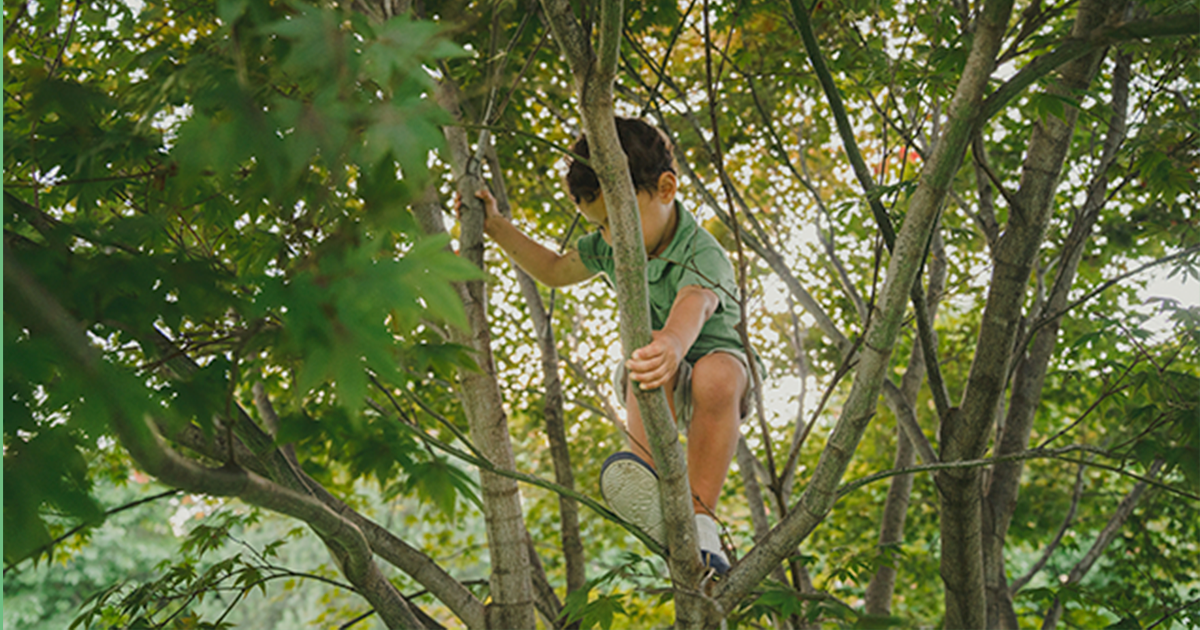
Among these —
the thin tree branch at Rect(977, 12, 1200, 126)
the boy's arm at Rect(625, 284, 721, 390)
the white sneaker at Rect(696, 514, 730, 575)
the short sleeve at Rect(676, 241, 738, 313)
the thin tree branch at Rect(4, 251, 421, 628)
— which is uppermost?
the short sleeve at Rect(676, 241, 738, 313)

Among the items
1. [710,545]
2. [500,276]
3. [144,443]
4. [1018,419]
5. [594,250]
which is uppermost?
[500,276]

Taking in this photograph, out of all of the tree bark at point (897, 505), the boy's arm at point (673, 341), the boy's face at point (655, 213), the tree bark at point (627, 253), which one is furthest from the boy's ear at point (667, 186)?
the tree bark at point (897, 505)

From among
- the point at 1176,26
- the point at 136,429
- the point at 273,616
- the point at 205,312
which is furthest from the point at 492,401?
the point at 273,616

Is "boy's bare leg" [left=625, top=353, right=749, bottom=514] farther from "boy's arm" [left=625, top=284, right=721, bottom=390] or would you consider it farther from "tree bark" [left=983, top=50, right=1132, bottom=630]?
"tree bark" [left=983, top=50, right=1132, bottom=630]

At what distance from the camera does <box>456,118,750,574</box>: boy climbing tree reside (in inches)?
56.9

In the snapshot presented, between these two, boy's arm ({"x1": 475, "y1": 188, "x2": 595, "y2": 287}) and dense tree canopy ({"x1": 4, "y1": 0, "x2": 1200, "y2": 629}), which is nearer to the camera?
dense tree canopy ({"x1": 4, "y1": 0, "x2": 1200, "y2": 629})

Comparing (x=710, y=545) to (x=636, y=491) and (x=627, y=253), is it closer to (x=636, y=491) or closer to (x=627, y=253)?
(x=636, y=491)

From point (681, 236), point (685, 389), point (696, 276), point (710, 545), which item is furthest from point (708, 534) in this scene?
point (681, 236)

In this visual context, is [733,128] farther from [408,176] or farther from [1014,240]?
[408,176]

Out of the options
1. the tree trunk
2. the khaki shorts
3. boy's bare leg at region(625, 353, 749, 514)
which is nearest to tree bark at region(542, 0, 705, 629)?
boy's bare leg at region(625, 353, 749, 514)

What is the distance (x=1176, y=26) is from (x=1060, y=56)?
12cm

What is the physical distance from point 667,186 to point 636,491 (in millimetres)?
708

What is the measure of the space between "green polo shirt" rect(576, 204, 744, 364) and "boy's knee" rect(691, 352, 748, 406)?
2.1 inches

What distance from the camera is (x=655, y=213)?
1806mm
